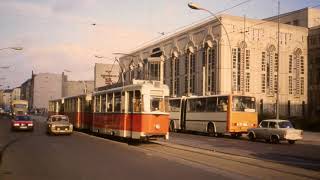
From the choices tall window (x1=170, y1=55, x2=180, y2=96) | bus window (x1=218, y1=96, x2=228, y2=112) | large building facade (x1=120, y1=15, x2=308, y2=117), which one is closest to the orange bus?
bus window (x1=218, y1=96, x2=228, y2=112)

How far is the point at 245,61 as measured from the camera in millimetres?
64500

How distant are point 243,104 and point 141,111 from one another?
12315mm

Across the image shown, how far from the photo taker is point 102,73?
81.7 metres

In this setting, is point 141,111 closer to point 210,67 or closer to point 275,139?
point 275,139

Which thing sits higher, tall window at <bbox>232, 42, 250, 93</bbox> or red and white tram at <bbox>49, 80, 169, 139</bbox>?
tall window at <bbox>232, 42, 250, 93</bbox>

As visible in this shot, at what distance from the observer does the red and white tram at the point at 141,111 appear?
957 inches

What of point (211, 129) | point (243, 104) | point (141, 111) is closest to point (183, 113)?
point (211, 129)

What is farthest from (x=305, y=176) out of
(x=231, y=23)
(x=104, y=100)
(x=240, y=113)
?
(x=231, y=23)

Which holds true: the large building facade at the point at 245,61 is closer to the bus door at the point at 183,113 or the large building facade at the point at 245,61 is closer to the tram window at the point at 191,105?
the bus door at the point at 183,113

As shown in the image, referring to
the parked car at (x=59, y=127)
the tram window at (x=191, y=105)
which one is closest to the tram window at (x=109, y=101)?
the parked car at (x=59, y=127)

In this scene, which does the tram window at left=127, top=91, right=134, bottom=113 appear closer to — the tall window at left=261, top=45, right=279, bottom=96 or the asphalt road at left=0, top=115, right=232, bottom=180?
the asphalt road at left=0, top=115, right=232, bottom=180

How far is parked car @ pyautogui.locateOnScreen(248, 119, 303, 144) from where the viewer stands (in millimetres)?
28681

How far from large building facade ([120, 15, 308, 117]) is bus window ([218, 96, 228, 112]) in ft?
80.7

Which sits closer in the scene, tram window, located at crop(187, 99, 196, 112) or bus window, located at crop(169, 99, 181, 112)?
tram window, located at crop(187, 99, 196, 112)
